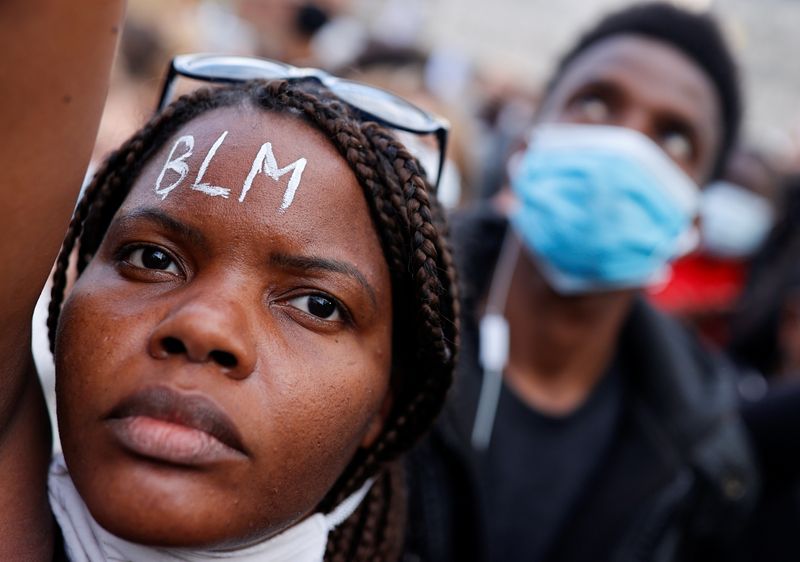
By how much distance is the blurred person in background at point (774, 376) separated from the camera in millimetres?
3076

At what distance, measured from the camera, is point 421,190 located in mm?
1589

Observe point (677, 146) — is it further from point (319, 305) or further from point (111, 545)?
point (111, 545)

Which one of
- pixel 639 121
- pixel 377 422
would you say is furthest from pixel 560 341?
pixel 377 422

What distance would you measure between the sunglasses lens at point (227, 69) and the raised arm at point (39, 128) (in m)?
0.55

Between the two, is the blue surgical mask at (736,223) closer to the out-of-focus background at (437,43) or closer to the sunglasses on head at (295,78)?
the out-of-focus background at (437,43)

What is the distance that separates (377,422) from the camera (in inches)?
66.3

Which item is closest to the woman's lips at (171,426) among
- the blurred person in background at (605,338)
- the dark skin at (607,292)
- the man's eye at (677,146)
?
the blurred person in background at (605,338)

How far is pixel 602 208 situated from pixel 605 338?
1.64ft

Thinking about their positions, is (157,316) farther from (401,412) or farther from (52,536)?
(401,412)

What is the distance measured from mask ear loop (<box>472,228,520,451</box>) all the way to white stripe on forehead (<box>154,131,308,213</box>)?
1.33 metres

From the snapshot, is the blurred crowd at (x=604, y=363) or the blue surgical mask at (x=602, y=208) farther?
the blue surgical mask at (x=602, y=208)

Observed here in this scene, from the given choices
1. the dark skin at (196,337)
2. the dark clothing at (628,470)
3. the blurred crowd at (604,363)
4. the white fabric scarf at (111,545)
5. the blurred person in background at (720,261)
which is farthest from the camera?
the blurred person in background at (720,261)

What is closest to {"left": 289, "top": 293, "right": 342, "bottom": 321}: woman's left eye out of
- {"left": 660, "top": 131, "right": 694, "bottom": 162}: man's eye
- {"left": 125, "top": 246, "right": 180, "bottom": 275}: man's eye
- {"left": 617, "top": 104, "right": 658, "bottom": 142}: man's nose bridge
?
{"left": 125, "top": 246, "right": 180, "bottom": 275}: man's eye

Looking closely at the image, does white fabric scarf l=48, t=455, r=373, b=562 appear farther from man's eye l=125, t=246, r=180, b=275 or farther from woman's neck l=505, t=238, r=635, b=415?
woman's neck l=505, t=238, r=635, b=415
